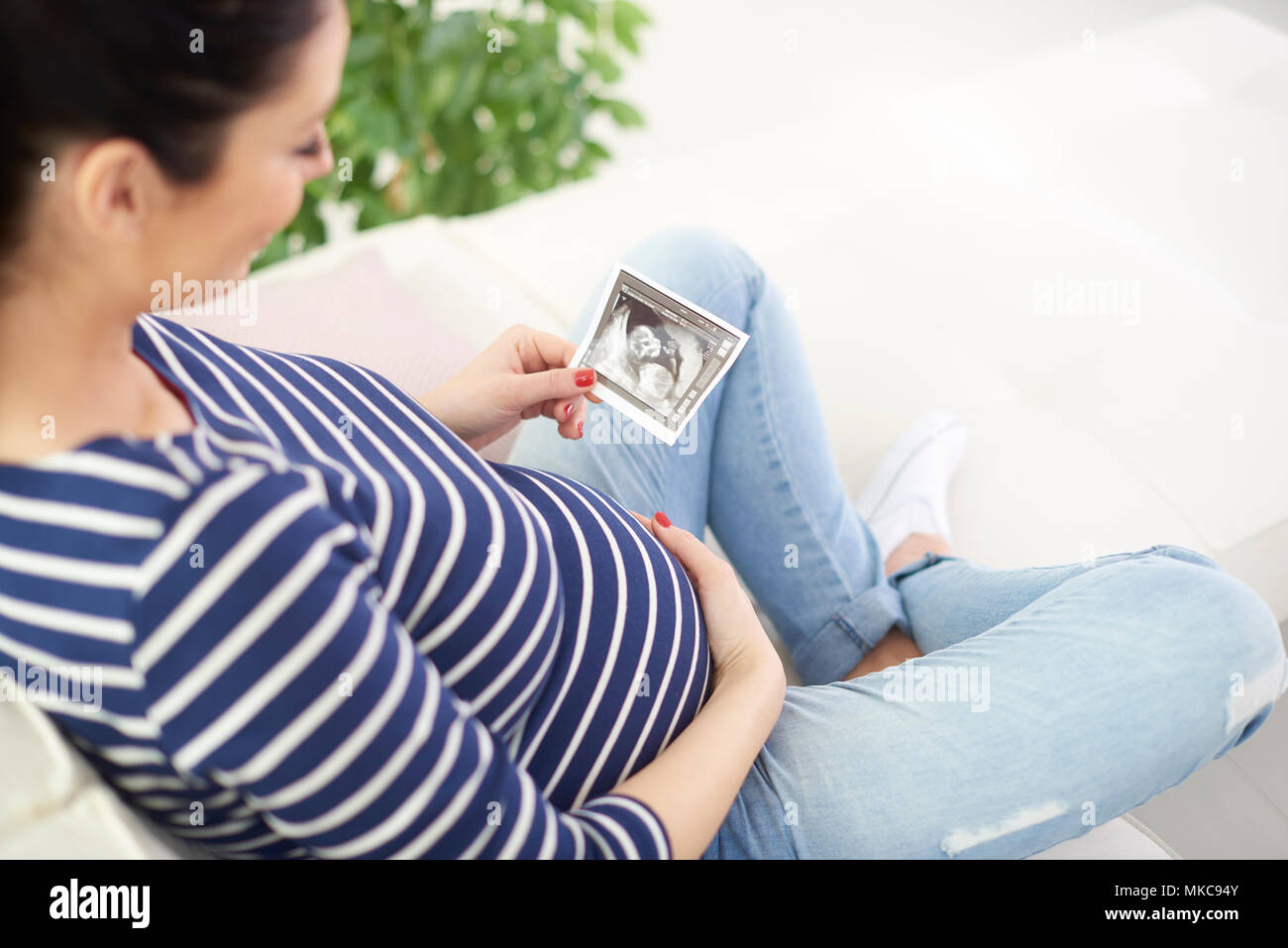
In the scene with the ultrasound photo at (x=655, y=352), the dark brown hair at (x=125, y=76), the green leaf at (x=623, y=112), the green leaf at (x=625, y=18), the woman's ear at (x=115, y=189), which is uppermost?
the green leaf at (x=625, y=18)

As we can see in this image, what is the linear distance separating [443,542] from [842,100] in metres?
2.83

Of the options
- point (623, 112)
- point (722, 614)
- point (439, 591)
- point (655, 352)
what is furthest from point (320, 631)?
point (623, 112)

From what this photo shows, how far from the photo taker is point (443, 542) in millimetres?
765

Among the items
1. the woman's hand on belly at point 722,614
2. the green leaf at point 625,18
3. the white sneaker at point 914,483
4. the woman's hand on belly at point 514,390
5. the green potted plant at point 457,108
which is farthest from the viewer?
the green leaf at point 625,18

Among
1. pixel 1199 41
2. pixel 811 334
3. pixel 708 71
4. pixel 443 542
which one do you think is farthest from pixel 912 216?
pixel 708 71

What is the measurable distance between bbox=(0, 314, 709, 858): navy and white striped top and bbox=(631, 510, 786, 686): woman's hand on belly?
0.37 feet

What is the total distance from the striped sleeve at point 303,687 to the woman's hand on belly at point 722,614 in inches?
13.7

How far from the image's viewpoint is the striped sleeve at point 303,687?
60 centimetres

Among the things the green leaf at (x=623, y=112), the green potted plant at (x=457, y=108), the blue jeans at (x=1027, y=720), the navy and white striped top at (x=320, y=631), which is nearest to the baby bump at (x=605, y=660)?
the navy and white striped top at (x=320, y=631)

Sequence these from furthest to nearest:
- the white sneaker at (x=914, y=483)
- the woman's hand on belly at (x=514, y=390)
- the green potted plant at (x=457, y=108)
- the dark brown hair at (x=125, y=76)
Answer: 1. the green potted plant at (x=457, y=108)
2. the white sneaker at (x=914, y=483)
3. the woman's hand on belly at (x=514, y=390)
4. the dark brown hair at (x=125, y=76)

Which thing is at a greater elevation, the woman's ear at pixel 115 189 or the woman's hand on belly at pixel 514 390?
the woman's ear at pixel 115 189

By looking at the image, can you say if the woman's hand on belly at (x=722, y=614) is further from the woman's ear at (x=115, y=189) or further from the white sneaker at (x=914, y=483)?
the woman's ear at (x=115, y=189)

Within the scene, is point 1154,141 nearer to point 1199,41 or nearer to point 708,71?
point 1199,41

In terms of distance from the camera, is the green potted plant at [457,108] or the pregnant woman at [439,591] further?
the green potted plant at [457,108]
